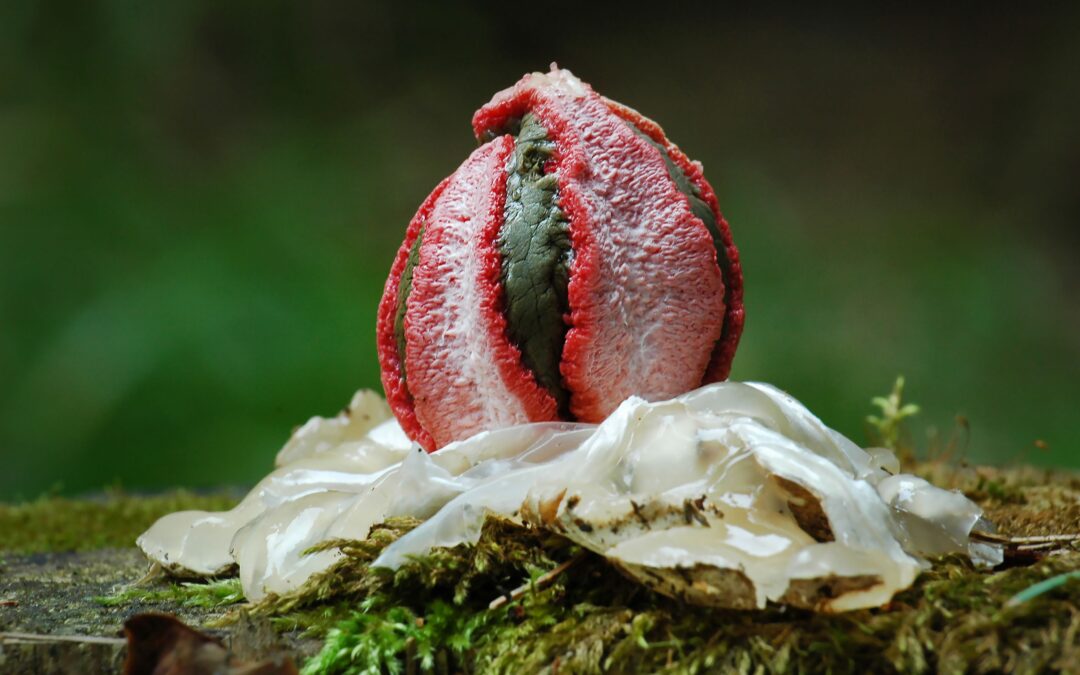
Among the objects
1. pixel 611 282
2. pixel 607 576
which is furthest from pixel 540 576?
pixel 611 282

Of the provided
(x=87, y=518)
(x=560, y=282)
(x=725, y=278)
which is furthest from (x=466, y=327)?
(x=87, y=518)

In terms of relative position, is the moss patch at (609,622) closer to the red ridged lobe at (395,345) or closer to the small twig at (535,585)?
the small twig at (535,585)

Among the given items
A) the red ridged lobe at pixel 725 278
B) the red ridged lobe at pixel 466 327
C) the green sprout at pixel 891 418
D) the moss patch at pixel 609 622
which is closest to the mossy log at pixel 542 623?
the moss patch at pixel 609 622

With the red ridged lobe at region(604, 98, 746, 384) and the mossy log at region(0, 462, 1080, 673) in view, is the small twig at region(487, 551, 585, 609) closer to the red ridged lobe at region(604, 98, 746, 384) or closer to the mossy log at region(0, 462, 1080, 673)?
the mossy log at region(0, 462, 1080, 673)

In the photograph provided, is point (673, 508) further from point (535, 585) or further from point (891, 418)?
point (891, 418)

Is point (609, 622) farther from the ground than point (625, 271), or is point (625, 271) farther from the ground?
point (625, 271)

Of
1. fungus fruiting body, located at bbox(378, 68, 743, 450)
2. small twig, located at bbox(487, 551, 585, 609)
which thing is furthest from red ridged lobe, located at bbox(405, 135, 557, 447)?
small twig, located at bbox(487, 551, 585, 609)
